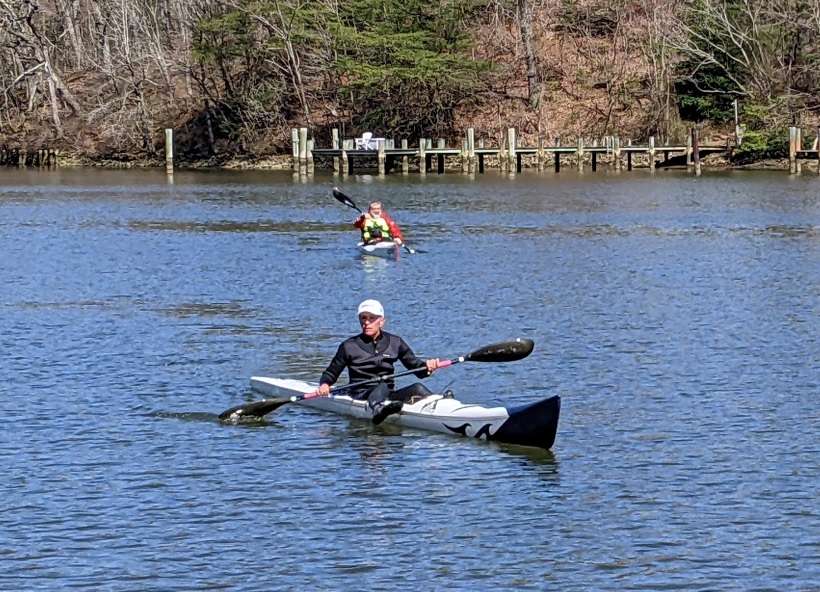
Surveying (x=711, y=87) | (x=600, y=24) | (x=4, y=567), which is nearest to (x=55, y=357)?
(x=4, y=567)

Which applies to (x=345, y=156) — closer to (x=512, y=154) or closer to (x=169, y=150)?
(x=512, y=154)

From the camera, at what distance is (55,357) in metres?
22.3

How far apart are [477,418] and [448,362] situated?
41.7 inches

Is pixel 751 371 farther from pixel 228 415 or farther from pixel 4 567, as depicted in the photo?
pixel 4 567

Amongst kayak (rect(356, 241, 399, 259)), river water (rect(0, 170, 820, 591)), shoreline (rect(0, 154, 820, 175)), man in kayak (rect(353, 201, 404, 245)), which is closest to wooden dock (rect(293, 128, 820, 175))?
shoreline (rect(0, 154, 820, 175))

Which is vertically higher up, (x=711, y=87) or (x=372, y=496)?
(x=711, y=87)

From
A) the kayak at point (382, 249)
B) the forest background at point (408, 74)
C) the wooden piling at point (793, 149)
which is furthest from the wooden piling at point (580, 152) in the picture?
the kayak at point (382, 249)

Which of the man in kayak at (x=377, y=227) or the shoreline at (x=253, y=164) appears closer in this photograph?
the man in kayak at (x=377, y=227)

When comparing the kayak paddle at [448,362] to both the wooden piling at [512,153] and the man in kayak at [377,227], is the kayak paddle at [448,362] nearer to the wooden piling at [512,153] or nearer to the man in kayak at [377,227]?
the man in kayak at [377,227]

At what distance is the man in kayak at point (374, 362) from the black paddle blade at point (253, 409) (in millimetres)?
791

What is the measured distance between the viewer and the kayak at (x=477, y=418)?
1577 cm

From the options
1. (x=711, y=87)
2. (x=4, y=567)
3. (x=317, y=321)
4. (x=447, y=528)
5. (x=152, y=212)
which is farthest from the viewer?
(x=711, y=87)

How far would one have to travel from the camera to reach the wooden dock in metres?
68.7

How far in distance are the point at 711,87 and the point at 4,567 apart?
6469 centimetres
